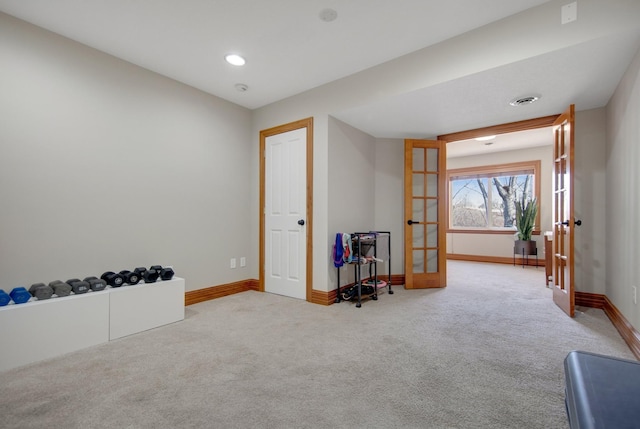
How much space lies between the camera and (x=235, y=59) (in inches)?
109

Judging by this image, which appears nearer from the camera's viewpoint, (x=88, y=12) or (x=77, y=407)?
(x=77, y=407)

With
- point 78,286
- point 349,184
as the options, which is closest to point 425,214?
point 349,184

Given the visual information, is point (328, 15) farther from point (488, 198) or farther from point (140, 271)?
point (488, 198)

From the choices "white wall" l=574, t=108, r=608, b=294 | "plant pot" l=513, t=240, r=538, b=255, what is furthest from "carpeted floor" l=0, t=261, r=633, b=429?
"plant pot" l=513, t=240, r=538, b=255

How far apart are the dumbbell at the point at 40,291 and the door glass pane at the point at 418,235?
3.95m

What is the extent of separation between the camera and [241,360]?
1.96 m

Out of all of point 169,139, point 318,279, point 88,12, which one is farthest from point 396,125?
point 88,12

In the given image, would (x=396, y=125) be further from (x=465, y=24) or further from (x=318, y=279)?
(x=318, y=279)

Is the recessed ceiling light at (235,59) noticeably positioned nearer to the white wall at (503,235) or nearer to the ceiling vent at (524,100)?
the ceiling vent at (524,100)

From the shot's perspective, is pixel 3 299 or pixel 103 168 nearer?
pixel 3 299

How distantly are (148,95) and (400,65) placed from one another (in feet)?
8.31

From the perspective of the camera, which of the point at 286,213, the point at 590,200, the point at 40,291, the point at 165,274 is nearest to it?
the point at 40,291

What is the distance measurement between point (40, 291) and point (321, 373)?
2067mm

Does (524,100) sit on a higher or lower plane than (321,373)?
higher
